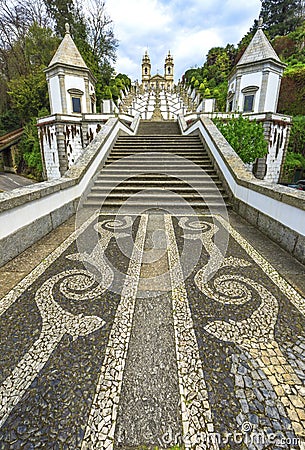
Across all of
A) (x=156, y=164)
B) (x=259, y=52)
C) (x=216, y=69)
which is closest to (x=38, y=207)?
(x=156, y=164)

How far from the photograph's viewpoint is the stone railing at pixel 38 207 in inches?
117

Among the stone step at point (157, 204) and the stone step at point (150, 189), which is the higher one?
the stone step at point (150, 189)

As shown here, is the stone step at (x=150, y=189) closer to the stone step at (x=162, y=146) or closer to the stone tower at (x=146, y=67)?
the stone step at (x=162, y=146)

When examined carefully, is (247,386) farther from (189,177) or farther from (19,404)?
(189,177)

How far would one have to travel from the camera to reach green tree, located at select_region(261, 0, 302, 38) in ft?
112

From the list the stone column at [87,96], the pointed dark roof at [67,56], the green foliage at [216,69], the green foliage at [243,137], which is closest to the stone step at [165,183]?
the green foliage at [243,137]

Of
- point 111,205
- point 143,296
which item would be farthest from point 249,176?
point 143,296

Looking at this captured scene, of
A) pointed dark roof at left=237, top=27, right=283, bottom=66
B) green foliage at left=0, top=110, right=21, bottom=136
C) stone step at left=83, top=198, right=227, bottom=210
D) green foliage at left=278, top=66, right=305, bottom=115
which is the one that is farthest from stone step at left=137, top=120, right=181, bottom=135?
green foliage at left=0, top=110, right=21, bottom=136

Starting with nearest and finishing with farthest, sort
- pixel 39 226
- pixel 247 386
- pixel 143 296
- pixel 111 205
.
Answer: pixel 247 386 → pixel 143 296 → pixel 39 226 → pixel 111 205

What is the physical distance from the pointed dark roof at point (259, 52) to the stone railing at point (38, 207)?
1667cm

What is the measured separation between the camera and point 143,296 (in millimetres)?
2398

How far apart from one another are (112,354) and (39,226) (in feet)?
8.66

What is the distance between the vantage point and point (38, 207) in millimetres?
3699

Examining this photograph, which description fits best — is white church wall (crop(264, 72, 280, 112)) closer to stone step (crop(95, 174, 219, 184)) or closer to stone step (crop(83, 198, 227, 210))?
stone step (crop(95, 174, 219, 184))
